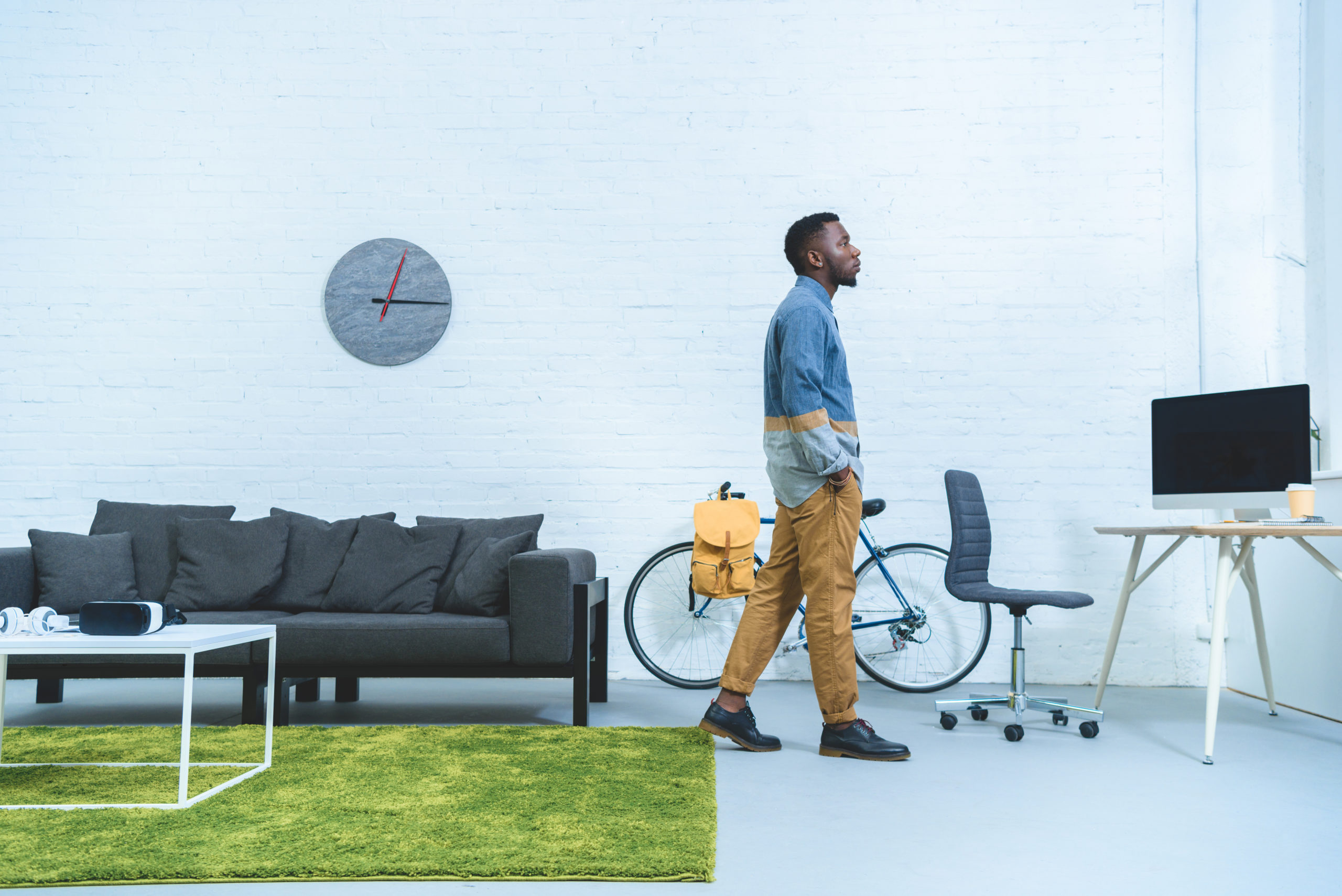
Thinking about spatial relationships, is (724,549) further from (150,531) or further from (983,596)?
(150,531)

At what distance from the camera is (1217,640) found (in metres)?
2.75

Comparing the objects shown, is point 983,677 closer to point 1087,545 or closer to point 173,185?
point 1087,545

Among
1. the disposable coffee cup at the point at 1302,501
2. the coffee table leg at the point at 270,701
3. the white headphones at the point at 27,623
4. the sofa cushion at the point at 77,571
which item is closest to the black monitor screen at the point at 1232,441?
the disposable coffee cup at the point at 1302,501

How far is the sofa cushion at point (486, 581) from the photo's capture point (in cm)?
335

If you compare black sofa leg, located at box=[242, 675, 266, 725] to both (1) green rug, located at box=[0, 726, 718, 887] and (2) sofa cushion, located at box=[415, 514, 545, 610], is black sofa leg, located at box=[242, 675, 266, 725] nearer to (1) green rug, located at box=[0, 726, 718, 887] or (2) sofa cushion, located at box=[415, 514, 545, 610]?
(1) green rug, located at box=[0, 726, 718, 887]

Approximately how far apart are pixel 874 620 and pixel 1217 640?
1.71 m

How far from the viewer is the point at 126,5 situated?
4656 millimetres

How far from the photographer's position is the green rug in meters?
1.77

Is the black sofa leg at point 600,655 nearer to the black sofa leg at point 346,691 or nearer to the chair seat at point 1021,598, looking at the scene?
the black sofa leg at point 346,691

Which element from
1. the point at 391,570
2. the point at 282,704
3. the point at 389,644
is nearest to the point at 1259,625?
the point at 389,644

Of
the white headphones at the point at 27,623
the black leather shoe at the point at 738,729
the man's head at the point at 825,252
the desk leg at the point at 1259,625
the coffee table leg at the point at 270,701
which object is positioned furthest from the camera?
the desk leg at the point at 1259,625

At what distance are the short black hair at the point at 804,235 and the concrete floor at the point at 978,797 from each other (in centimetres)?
152

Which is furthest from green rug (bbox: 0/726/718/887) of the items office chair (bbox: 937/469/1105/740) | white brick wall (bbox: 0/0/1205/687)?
white brick wall (bbox: 0/0/1205/687)

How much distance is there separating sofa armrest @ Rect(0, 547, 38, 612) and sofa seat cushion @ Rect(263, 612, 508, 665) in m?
0.96
